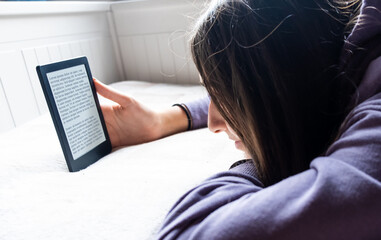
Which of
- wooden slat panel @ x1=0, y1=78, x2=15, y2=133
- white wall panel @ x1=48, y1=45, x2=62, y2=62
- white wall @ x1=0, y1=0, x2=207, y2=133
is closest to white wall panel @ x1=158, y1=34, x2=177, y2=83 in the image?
white wall @ x1=0, y1=0, x2=207, y2=133

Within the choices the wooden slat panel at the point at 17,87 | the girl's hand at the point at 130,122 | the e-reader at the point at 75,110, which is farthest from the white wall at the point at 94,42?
the e-reader at the point at 75,110

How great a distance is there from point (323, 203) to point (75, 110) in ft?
1.73

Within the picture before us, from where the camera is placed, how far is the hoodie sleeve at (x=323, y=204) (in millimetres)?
289

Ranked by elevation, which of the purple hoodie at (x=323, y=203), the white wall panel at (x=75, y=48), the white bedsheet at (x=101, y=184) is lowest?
the white bedsheet at (x=101, y=184)

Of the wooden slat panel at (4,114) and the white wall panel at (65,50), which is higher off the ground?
the white wall panel at (65,50)

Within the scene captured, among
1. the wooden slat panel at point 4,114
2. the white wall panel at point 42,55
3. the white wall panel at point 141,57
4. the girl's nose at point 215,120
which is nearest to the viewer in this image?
the girl's nose at point 215,120

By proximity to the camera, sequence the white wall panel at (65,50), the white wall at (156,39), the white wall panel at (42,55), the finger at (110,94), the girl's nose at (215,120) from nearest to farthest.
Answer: the girl's nose at (215,120) < the finger at (110,94) < the white wall panel at (42,55) < the white wall panel at (65,50) < the white wall at (156,39)

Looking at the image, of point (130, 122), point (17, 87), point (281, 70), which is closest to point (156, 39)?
point (17, 87)

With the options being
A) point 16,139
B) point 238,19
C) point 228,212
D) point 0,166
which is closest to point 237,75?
point 238,19

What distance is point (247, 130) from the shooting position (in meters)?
0.45

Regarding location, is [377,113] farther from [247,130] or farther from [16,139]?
[16,139]

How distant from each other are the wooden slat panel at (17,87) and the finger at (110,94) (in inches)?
19.0

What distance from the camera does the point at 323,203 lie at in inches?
11.5

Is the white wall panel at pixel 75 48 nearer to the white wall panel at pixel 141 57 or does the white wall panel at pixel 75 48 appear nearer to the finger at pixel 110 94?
the white wall panel at pixel 141 57
